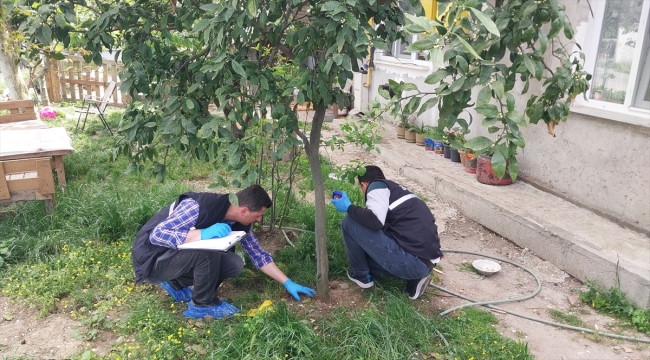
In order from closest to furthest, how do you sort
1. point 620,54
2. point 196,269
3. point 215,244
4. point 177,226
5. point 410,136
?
point 215,244, point 177,226, point 196,269, point 620,54, point 410,136

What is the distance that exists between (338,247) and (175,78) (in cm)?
192

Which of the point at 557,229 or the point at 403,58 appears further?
the point at 403,58

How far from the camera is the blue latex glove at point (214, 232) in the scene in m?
2.98

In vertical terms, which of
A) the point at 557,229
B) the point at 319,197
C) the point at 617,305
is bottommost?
the point at 617,305

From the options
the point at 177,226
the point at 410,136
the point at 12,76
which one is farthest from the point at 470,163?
the point at 12,76

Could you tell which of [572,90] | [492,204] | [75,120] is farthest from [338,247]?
[75,120]

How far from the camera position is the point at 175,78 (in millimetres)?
2834

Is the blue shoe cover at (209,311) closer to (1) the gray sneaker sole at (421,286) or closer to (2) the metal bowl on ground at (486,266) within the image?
(1) the gray sneaker sole at (421,286)

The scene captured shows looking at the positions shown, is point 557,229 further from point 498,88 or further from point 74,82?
point 74,82

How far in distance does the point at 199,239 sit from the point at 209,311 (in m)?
0.55

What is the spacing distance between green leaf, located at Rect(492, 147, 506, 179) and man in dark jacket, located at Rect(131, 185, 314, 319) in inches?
67.0

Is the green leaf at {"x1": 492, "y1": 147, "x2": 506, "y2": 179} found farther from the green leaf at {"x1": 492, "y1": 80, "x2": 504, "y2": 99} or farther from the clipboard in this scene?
the clipboard

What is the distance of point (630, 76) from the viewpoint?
14.1ft

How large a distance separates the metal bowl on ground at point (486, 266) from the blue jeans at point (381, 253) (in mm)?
862
